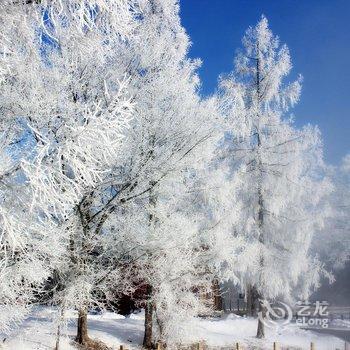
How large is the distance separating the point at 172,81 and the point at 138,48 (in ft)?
4.50

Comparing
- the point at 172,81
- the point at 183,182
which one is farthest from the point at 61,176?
the point at 183,182

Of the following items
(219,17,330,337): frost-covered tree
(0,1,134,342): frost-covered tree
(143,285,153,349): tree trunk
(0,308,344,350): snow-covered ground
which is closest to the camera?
(0,1,134,342): frost-covered tree

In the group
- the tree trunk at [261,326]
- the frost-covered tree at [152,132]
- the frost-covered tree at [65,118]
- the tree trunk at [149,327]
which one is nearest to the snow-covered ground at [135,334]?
the tree trunk at [261,326]

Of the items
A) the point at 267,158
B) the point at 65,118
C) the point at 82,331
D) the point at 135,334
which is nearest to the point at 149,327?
the point at 135,334

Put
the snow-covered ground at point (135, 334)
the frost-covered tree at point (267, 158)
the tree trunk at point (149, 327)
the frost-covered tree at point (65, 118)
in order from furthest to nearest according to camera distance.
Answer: the frost-covered tree at point (267, 158)
the tree trunk at point (149, 327)
the snow-covered ground at point (135, 334)
the frost-covered tree at point (65, 118)

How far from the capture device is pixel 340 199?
123ft

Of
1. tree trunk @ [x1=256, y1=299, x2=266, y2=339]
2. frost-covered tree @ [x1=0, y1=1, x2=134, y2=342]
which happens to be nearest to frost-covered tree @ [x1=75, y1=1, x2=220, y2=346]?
frost-covered tree @ [x1=0, y1=1, x2=134, y2=342]

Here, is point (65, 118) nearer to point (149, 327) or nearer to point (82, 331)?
point (82, 331)

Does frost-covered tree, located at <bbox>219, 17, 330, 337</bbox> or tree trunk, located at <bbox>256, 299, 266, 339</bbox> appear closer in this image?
tree trunk, located at <bbox>256, 299, 266, 339</bbox>

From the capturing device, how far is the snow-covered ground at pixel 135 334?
11.1m

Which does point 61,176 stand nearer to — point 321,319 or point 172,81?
point 172,81

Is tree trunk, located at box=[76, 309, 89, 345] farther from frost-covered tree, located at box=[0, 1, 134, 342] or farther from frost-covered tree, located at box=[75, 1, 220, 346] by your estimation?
frost-covered tree, located at box=[75, 1, 220, 346]

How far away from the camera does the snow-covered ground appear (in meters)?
11.1

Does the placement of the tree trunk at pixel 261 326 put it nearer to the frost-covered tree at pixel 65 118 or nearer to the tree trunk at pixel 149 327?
the tree trunk at pixel 149 327
